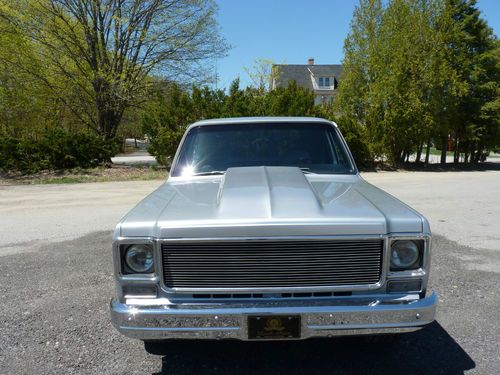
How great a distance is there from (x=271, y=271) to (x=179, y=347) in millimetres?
1300

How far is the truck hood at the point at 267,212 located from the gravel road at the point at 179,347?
3.80 ft

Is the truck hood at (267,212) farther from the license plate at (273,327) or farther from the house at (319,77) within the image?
the house at (319,77)

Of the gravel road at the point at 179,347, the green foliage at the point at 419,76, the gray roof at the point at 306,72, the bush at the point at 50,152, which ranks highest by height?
the gray roof at the point at 306,72

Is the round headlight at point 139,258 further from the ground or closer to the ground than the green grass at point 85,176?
further from the ground

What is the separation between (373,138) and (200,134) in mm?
17472

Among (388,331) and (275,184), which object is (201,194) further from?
(388,331)

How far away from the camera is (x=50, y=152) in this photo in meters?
16.9

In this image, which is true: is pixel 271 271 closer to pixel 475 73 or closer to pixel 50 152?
pixel 50 152

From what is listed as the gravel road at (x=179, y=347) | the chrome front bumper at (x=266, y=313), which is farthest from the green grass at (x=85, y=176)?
the chrome front bumper at (x=266, y=313)

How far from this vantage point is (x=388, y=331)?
2604mm

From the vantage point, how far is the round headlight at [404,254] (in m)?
2.70

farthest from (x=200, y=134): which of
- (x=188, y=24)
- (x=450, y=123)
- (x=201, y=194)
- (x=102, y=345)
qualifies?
(x=450, y=123)

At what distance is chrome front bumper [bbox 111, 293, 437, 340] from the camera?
2.54m

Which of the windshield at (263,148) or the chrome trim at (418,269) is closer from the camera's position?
the chrome trim at (418,269)
